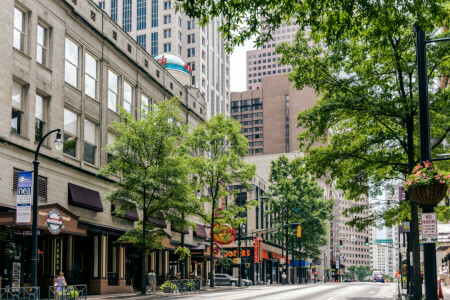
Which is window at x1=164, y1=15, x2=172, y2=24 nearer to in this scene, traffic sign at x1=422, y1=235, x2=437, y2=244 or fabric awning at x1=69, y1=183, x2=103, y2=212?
fabric awning at x1=69, y1=183, x2=103, y2=212

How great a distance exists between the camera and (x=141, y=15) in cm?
11200

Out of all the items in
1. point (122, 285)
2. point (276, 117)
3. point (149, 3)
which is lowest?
point (122, 285)

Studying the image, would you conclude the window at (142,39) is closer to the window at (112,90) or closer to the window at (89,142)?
the window at (112,90)

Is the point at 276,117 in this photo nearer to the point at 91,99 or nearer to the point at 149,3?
the point at 149,3

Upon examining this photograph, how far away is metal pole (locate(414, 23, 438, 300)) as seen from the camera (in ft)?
34.1

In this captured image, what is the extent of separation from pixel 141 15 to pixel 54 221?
3659 inches

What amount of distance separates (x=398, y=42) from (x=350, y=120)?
4151 millimetres

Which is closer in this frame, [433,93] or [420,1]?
[420,1]

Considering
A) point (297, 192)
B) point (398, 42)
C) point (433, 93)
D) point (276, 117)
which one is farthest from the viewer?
point (276, 117)

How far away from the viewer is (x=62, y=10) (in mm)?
32031

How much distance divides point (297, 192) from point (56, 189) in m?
46.9

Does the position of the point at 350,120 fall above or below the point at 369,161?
above

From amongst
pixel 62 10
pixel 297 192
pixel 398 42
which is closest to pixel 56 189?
pixel 62 10

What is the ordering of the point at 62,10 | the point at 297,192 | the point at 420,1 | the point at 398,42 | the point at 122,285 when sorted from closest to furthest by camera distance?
the point at 420,1 < the point at 398,42 < the point at 62,10 < the point at 122,285 < the point at 297,192
